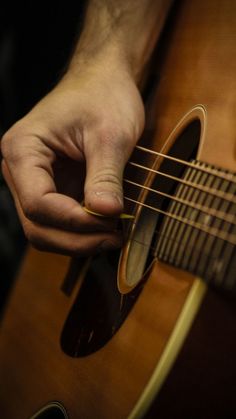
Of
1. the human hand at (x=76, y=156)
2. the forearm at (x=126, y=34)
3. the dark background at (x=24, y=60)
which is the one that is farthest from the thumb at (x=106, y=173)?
the dark background at (x=24, y=60)

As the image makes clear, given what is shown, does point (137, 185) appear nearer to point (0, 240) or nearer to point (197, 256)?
point (197, 256)

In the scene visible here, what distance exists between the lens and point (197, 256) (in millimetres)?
513

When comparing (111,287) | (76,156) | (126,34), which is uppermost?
(126,34)

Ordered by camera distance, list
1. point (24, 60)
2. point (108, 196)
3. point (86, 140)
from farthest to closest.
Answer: point (24, 60), point (86, 140), point (108, 196)

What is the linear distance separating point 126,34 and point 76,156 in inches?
11.4

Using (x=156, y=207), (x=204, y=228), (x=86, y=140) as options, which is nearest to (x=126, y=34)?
(x=86, y=140)

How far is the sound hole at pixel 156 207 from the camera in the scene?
0.64 metres

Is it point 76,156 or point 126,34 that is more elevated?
point 126,34

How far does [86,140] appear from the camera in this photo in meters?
0.74

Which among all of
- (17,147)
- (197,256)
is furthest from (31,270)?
(197,256)

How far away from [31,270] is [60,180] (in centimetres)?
20

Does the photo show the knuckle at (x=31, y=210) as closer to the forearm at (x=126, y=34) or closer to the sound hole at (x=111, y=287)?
the sound hole at (x=111, y=287)

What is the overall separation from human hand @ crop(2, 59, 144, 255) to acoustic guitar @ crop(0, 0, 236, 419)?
0.14 feet

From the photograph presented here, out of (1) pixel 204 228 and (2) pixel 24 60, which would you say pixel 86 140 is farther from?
(2) pixel 24 60
